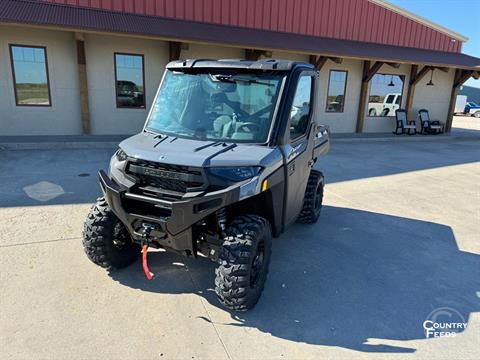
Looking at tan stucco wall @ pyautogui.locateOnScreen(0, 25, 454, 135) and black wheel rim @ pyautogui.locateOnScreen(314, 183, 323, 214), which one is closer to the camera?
black wheel rim @ pyautogui.locateOnScreen(314, 183, 323, 214)

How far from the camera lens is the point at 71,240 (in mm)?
4164

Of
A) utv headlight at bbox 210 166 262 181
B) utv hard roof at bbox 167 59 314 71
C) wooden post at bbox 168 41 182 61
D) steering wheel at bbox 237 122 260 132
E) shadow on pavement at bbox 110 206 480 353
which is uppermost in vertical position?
wooden post at bbox 168 41 182 61

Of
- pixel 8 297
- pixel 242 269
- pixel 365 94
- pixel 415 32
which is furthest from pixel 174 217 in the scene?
pixel 415 32

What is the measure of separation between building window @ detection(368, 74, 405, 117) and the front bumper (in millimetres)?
14524

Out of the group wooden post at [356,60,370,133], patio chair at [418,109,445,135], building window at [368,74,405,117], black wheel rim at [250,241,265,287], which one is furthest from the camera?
patio chair at [418,109,445,135]

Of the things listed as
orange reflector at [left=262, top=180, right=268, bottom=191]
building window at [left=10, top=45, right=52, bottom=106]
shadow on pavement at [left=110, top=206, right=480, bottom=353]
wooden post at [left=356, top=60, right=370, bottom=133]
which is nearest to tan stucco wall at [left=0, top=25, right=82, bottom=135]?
building window at [left=10, top=45, right=52, bottom=106]

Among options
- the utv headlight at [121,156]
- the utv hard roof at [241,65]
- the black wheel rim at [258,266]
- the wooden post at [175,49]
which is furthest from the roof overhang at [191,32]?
the black wheel rim at [258,266]

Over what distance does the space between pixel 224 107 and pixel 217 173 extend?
882 millimetres

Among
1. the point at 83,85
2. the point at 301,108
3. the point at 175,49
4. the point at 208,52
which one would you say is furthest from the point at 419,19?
the point at 301,108

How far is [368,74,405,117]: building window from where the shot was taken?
51.1ft

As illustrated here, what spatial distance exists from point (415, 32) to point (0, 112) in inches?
649

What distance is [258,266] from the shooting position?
9.97ft

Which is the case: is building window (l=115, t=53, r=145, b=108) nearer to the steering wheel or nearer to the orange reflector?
the steering wheel

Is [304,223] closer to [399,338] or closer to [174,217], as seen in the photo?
[399,338]
